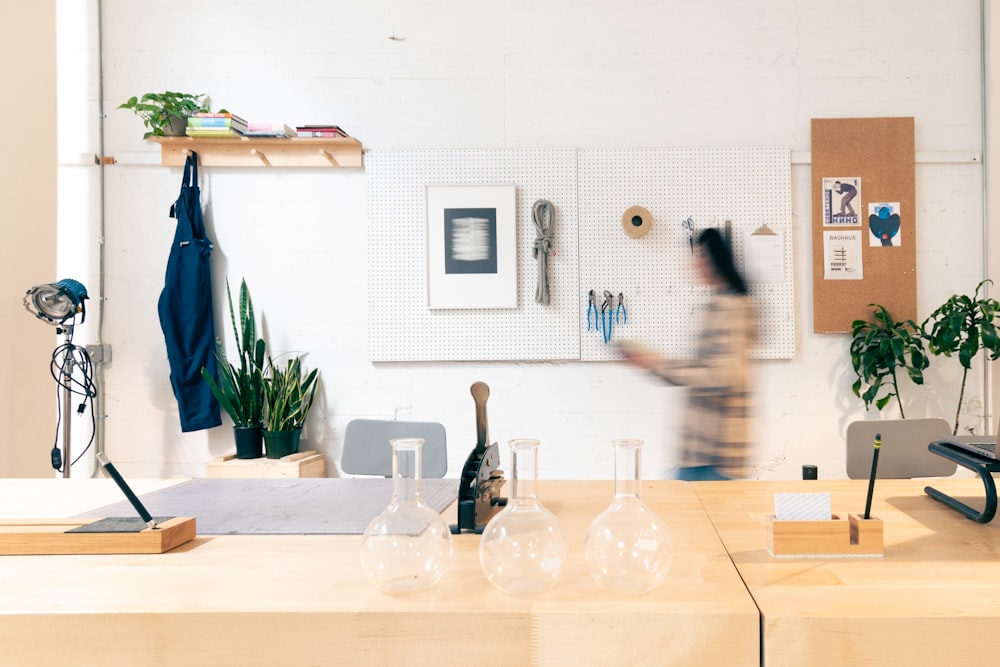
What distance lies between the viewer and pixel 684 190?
11.9ft

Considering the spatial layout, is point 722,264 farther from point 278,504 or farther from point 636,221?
point 278,504

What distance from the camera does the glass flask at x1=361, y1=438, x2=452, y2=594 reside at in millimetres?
974

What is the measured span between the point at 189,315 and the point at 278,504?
7.61ft

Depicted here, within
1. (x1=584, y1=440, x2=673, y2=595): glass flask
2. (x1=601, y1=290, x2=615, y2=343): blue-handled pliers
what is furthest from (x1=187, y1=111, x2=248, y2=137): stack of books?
(x1=584, y1=440, x2=673, y2=595): glass flask

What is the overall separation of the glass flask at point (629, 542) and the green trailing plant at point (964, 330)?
9.99ft

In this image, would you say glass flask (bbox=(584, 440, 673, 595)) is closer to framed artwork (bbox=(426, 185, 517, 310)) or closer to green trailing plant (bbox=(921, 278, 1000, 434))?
framed artwork (bbox=(426, 185, 517, 310))

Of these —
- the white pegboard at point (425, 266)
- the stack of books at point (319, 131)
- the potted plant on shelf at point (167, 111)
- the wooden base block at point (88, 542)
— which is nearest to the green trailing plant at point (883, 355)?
the white pegboard at point (425, 266)

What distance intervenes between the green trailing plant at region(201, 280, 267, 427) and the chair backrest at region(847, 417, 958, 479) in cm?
270

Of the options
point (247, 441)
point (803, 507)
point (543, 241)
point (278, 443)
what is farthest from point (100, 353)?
point (803, 507)

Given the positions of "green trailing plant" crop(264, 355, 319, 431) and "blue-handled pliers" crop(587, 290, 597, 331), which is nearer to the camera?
"green trailing plant" crop(264, 355, 319, 431)

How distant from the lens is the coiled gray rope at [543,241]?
3598 millimetres

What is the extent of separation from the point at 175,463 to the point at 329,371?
1.00m

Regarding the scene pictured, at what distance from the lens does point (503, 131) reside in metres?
3.69

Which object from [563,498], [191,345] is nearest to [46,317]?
[191,345]
